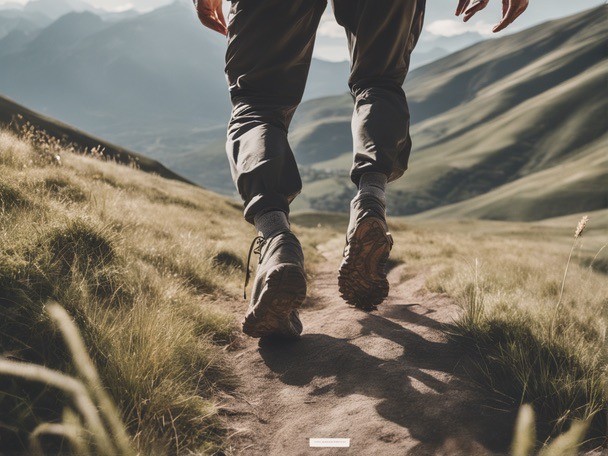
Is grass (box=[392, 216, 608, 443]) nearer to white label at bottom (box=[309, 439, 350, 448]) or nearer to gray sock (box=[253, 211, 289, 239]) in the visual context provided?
white label at bottom (box=[309, 439, 350, 448])

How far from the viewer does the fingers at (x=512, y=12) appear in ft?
9.32

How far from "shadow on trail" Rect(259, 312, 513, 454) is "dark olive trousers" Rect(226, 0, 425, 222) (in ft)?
2.63

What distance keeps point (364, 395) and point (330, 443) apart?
36 centimetres

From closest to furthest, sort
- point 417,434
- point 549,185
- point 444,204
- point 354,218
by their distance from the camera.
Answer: point 417,434 → point 354,218 → point 549,185 → point 444,204

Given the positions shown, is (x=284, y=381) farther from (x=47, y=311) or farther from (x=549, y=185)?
(x=549, y=185)

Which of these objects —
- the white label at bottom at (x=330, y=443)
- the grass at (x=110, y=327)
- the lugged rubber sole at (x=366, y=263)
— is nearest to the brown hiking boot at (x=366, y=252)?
the lugged rubber sole at (x=366, y=263)

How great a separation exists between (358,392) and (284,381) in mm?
388

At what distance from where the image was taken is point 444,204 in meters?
180

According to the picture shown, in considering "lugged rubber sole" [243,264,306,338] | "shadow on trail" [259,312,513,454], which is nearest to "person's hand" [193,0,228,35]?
"lugged rubber sole" [243,264,306,338]

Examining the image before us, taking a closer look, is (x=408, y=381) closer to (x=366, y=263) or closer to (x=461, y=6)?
(x=366, y=263)

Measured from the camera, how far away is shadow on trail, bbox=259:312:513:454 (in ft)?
5.32

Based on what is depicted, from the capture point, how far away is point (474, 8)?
2.98 metres

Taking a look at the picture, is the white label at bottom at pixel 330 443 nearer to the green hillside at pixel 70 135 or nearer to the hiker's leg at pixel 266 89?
the hiker's leg at pixel 266 89

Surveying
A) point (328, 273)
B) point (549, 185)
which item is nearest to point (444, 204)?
point (549, 185)
